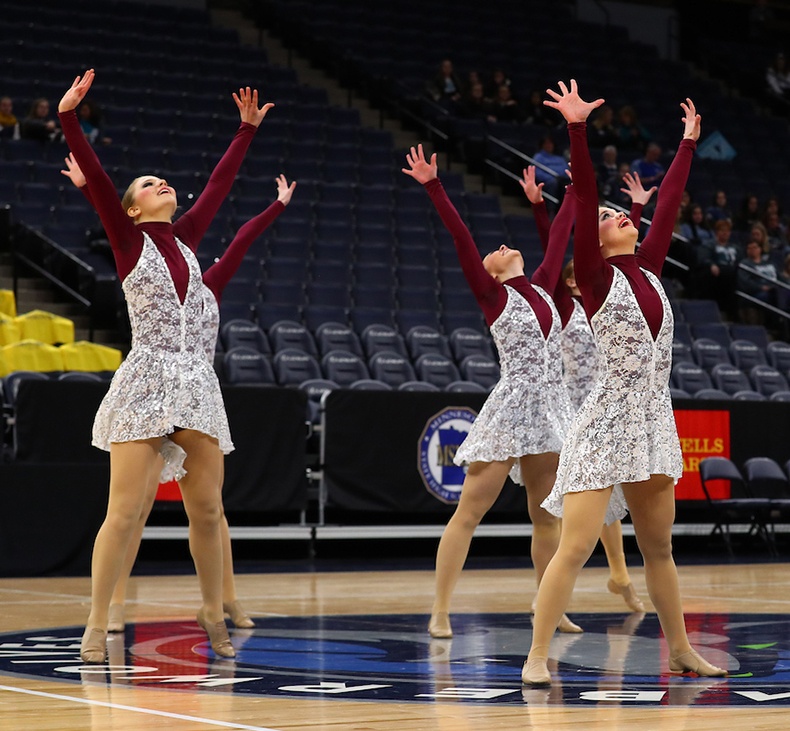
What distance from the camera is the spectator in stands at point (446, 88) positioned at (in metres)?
19.0

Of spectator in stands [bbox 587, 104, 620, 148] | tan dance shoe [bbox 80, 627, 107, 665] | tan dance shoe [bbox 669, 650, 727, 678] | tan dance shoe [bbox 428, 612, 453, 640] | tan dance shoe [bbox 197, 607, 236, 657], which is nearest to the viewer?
tan dance shoe [bbox 669, 650, 727, 678]

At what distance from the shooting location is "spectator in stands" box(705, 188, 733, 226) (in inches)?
682

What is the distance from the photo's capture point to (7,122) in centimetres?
1507

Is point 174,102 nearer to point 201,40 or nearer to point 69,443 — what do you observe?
point 201,40

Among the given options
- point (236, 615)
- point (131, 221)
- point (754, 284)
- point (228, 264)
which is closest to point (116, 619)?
point (236, 615)

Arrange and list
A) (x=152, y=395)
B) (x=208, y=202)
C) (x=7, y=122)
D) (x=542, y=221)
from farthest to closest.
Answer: (x=7, y=122)
(x=542, y=221)
(x=208, y=202)
(x=152, y=395)

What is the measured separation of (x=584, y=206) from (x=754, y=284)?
41.7ft

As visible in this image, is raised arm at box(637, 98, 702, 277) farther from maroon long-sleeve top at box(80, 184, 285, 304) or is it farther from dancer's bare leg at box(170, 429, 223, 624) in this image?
maroon long-sleeve top at box(80, 184, 285, 304)

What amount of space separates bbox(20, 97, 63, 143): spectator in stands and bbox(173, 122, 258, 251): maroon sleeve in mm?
9740

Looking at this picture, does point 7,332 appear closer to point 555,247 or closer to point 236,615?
point 236,615

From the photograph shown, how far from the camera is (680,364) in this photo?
1403 centimetres

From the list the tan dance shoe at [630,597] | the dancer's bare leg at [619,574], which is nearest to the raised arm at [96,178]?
the dancer's bare leg at [619,574]

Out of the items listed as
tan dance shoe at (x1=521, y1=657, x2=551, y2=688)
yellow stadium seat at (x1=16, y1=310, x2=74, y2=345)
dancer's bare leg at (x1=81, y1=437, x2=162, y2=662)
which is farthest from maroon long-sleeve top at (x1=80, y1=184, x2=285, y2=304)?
yellow stadium seat at (x1=16, y1=310, x2=74, y2=345)

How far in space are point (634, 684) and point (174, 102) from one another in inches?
527
